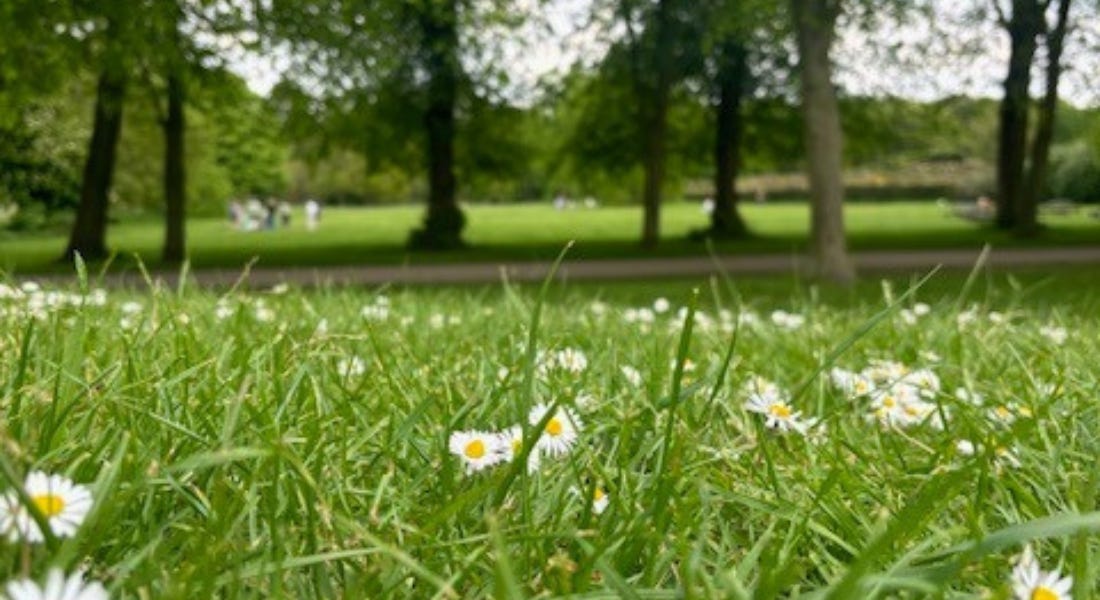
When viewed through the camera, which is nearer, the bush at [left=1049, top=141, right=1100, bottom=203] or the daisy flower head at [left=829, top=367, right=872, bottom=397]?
the daisy flower head at [left=829, top=367, right=872, bottom=397]

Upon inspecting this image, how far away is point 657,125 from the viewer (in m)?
27.3

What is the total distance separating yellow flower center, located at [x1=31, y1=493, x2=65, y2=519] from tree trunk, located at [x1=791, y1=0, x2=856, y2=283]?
14.9 meters

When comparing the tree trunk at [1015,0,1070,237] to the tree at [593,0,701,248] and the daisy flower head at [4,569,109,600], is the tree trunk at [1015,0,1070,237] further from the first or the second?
the daisy flower head at [4,569,109,600]

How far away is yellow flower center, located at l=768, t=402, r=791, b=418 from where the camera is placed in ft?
6.14

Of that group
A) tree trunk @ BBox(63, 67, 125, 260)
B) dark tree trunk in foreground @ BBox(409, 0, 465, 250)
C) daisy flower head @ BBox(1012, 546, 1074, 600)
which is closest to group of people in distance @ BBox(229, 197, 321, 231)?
dark tree trunk in foreground @ BBox(409, 0, 465, 250)

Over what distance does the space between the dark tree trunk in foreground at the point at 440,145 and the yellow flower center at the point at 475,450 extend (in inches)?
1055

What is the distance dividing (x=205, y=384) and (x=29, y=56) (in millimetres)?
16721

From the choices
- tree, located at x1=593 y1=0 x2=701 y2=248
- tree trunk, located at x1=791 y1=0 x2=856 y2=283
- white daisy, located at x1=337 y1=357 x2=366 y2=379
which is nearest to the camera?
white daisy, located at x1=337 y1=357 x2=366 y2=379

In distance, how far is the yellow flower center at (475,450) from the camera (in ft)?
4.94

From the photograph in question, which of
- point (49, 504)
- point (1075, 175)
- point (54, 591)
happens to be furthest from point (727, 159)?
point (1075, 175)

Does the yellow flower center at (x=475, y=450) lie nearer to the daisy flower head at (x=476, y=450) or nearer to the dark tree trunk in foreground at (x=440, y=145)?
the daisy flower head at (x=476, y=450)

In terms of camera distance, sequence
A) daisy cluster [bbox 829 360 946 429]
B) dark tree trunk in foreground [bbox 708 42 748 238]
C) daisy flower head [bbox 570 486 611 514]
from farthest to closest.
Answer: dark tree trunk in foreground [bbox 708 42 748 238] → daisy cluster [bbox 829 360 946 429] → daisy flower head [bbox 570 486 611 514]

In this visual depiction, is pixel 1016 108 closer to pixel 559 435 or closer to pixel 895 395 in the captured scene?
pixel 895 395

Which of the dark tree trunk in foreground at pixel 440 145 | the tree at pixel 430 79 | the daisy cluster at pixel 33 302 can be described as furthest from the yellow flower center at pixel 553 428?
the dark tree trunk in foreground at pixel 440 145
